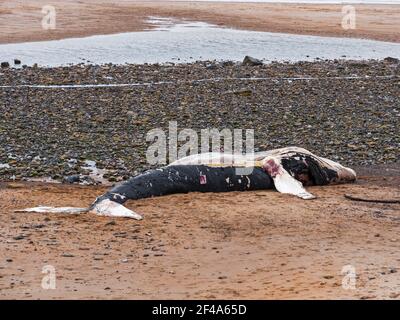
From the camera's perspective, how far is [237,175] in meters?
11.1

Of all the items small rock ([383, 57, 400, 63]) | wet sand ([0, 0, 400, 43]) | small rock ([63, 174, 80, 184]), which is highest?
wet sand ([0, 0, 400, 43])

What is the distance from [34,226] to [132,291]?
7.99ft

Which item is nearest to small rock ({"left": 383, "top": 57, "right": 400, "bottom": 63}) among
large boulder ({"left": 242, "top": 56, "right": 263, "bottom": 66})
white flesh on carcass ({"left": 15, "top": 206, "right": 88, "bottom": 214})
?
large boulder ({"left": 242, "top": 56, "right": 263, "bottom": 66})

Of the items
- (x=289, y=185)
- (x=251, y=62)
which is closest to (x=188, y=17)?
(x=251, y=62)

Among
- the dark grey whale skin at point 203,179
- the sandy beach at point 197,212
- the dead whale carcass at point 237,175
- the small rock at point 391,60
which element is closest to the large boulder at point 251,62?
the small rock at point 391,60

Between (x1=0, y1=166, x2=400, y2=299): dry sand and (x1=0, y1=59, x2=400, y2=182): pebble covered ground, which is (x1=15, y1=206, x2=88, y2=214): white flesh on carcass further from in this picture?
(x1=0, y1=59, x2=400, y2=182): pebble covered ground

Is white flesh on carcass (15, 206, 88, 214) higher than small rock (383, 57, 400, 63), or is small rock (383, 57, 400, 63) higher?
small rock (383, 57, 400, 63)

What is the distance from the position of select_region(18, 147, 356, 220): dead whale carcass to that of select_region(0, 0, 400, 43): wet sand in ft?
65.7

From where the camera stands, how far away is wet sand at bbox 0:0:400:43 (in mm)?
32938

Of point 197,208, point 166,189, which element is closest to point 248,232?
point 197,208

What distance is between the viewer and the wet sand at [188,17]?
108 feet
